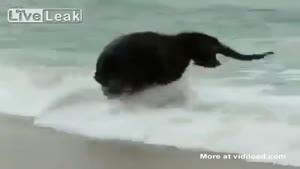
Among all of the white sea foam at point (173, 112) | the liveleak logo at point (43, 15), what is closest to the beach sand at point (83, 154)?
the white sea foam at point (173, 112)

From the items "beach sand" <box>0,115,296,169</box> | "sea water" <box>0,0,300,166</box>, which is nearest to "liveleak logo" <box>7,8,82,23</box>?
"sea water" <box>0,0,300,166</box>

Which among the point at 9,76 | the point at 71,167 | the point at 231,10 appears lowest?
the point at 71,167

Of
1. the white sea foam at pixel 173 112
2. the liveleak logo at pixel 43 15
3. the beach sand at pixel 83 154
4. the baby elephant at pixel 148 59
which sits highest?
the liveleak logo at pixel 43 15

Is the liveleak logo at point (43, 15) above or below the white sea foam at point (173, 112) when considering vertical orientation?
above

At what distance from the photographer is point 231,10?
1034 mm

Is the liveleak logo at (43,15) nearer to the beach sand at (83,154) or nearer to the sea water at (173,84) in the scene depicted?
the sea water at (173,84)

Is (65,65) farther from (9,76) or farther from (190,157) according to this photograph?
(190,157)

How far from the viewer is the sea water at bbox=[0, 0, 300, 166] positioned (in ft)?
3.06

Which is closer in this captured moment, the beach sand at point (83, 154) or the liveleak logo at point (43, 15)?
the beach sand at point (83, 154)

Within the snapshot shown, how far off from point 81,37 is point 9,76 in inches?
5.3

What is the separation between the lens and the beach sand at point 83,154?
884 millimetres

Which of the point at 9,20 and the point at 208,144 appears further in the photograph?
the point at 9,20

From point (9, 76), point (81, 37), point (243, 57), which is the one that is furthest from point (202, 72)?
point (9, 76)

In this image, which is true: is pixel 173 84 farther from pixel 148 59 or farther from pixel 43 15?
pixel 43 15
